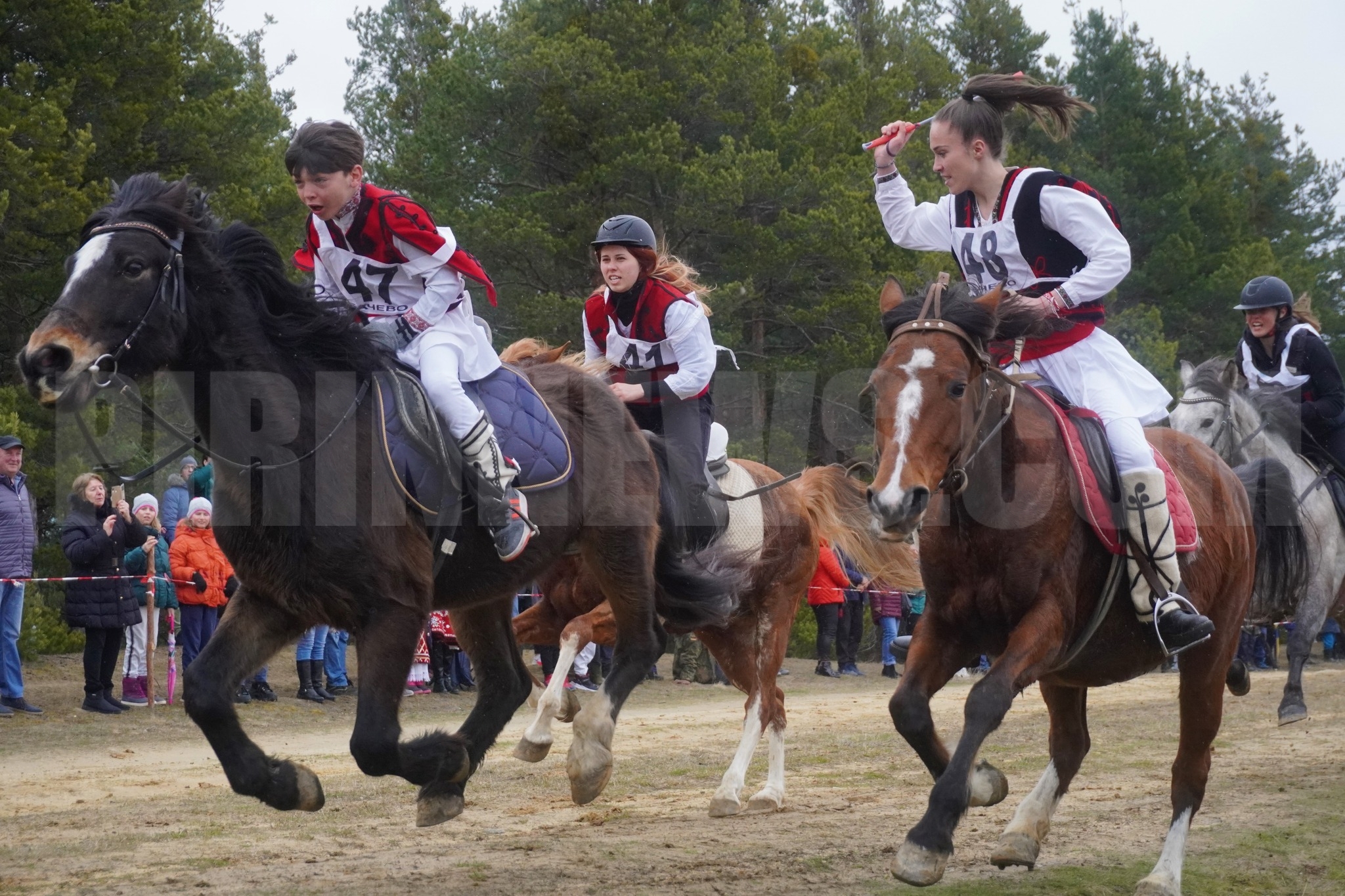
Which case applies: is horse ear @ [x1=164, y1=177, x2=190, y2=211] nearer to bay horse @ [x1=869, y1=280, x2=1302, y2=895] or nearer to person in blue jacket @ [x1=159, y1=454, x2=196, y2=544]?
bay horse @ [x1=869, y1=280, x2=1302, y2=895]

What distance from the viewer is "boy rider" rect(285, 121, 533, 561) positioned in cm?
A: 617

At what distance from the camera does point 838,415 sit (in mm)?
27516

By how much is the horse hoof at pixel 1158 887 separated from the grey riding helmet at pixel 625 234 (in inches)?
170

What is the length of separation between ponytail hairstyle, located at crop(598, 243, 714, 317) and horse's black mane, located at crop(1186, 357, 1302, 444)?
4.88m

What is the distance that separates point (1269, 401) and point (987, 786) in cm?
671

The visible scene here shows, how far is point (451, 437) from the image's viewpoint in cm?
616

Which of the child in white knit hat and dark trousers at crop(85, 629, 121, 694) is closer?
dark trousers at crop(85, 629, 121, 694)

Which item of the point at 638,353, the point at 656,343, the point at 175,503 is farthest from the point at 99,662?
the point at 656,343

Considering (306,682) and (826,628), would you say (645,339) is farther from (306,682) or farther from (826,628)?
(826,628)

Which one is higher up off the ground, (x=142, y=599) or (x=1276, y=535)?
(x=1276, y=535)

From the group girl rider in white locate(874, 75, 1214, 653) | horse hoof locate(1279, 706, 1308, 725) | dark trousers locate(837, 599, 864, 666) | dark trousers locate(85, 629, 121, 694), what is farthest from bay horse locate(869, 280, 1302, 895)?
dark trousers locate(837, 599, 864, 666)

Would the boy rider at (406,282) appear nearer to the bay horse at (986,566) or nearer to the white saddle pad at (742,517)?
the bay horse at (986,566)

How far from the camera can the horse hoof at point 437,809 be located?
21.2ft

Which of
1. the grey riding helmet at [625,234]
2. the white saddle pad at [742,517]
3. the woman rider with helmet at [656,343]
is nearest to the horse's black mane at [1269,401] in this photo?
the white saddle pad at [742,517]
